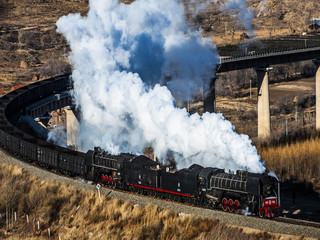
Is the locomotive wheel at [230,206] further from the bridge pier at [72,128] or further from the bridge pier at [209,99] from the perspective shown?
the bridge pier at [209,99]

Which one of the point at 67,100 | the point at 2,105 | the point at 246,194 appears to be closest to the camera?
the point at 246,194

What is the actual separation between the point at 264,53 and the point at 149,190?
45504mm

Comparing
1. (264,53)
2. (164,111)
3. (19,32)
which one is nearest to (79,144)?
(164,111)

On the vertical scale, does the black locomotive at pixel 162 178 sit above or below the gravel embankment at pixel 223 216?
above

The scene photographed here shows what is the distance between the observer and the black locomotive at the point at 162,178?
3612cm

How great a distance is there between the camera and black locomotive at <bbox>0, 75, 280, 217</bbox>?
36.1 m

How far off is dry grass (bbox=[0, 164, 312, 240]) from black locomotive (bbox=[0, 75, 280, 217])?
240cm

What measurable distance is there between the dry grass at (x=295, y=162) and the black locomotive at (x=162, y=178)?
2014cm

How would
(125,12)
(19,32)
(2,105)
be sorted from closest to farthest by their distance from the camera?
(125,12) < (2,105) < (19,32)

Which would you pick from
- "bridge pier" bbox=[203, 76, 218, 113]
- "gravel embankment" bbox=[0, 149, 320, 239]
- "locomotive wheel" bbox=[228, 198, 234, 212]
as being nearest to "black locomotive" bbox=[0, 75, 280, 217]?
"locomotive wheel" bbox=[228, 198, 234, 212]

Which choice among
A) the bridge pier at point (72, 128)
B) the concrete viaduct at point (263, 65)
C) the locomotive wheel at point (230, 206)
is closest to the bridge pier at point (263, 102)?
the concrete viaduct at point (263, 65)

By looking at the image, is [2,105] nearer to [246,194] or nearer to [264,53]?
[264,53]

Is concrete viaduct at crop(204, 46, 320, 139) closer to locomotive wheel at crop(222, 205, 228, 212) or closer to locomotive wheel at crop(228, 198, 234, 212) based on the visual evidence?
locomotive wheel at crop(222, 205, 228, 212)

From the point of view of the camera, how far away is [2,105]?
74.5 m
